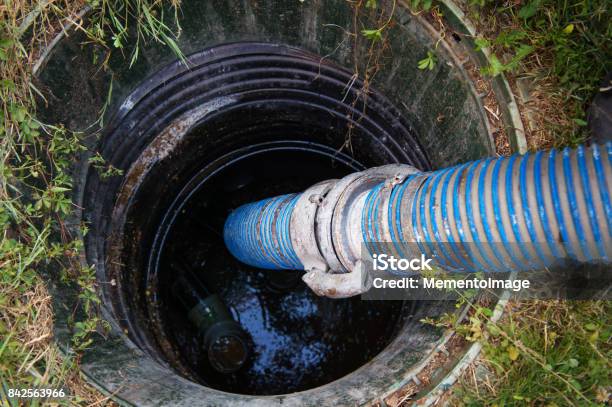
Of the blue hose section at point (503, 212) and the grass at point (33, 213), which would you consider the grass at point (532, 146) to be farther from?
the blue hose section at point (503, 212)

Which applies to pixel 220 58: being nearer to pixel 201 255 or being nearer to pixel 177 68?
pixel 177 68

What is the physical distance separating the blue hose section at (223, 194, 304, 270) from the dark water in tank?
2.26 feet

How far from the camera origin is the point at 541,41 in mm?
2395

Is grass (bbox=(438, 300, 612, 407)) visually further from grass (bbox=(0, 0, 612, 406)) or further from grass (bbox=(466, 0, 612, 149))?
grass (bbox=(466, 0, 612, 149))

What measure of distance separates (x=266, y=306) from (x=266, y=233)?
1574 millimetres

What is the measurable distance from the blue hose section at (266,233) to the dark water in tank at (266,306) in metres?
0.69

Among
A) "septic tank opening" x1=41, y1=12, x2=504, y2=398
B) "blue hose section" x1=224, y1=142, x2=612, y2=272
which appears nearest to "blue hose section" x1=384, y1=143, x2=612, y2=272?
"blue hose section" x1=224, y1=142, x2=612, y2=272

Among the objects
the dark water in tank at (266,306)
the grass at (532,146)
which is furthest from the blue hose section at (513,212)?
the dark water in tank at (266,306)

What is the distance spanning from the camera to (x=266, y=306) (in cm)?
434

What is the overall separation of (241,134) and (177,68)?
85cm

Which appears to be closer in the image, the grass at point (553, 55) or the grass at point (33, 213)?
the grass at point (33, 213)

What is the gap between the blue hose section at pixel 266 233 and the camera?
108 inches

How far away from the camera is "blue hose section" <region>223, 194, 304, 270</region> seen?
8.96ft
